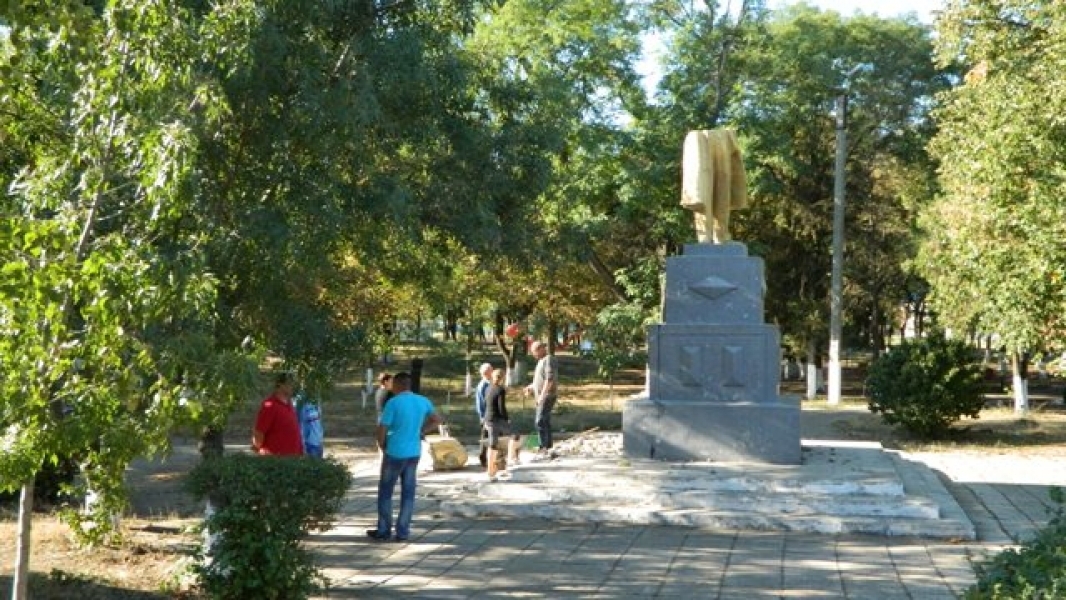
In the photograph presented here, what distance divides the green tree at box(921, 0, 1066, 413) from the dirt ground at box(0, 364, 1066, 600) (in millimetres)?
2735

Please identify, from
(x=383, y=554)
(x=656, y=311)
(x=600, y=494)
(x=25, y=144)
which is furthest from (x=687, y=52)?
(x=25, y=144)

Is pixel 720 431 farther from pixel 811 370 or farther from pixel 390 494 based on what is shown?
pixel 811 370

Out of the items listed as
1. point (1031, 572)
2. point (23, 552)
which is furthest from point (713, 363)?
point (23, 552)

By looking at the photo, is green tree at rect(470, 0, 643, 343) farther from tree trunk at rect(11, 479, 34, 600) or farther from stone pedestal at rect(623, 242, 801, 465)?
tree trunk at rect(11, 479, 34, 600)

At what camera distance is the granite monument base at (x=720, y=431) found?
12.2 meters

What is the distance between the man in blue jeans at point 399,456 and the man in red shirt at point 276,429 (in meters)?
0.79

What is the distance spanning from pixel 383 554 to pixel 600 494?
8.60ft

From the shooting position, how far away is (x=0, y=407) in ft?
17.8

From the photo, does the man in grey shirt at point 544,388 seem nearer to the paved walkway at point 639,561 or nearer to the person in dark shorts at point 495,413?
the person in dark shorts at point 495,413

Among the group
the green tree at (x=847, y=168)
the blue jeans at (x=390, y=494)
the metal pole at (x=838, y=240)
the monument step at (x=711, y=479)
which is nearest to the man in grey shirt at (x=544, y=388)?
the monument step at (x=711, y=479)

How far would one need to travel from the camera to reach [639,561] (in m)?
8.91

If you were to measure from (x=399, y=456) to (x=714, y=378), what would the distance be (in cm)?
413

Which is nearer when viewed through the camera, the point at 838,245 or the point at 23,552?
the point at 23,552

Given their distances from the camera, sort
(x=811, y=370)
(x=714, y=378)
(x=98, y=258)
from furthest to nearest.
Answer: (x=811, y=370) < (x=714, y=378) < (x=98, y=258)
